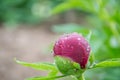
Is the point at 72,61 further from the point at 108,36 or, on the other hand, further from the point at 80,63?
the point at 108,36

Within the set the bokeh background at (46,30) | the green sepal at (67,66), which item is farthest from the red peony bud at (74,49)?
the bokeh background at (46,30)

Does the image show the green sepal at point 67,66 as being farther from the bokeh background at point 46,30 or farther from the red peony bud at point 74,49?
the bokeh background at point 46,30

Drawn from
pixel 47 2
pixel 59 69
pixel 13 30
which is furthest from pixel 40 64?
pixel 47 2

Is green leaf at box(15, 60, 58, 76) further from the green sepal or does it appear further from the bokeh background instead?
the bokeh background

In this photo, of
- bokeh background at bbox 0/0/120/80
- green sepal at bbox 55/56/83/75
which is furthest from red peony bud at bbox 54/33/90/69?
bokeh background at bbox 0/0/120/80

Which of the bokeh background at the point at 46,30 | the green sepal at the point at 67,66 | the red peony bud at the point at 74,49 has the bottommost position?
the green sepal at the point at 67,66

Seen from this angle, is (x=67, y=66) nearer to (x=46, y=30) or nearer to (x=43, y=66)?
(x=43, y=66)
